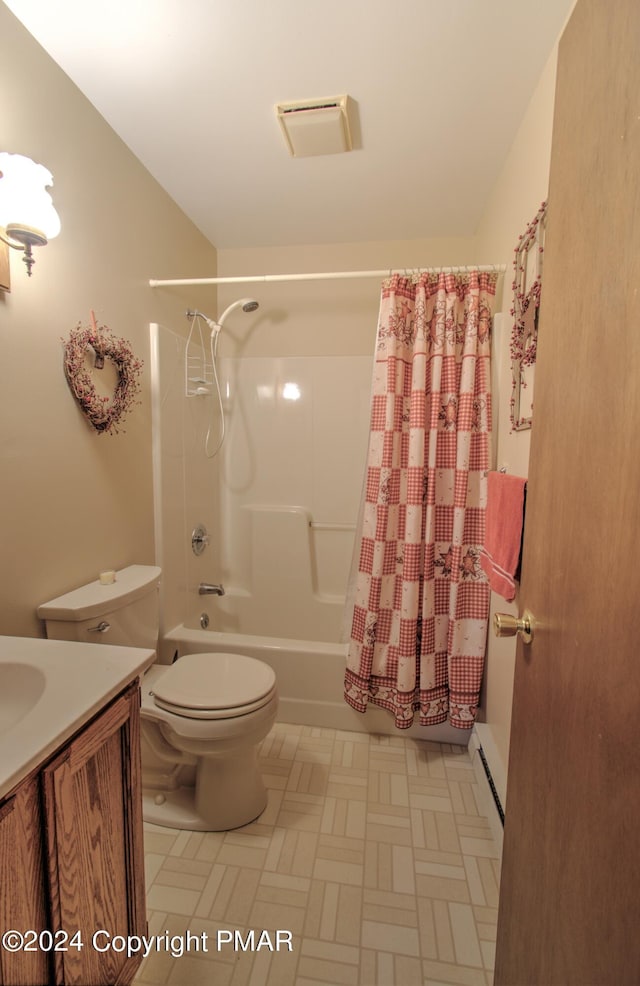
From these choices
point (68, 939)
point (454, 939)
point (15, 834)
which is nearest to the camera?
point (15, 834)

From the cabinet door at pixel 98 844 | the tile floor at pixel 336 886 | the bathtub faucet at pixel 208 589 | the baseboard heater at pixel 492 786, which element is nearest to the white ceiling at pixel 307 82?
the cabinet door at pixel 98 844

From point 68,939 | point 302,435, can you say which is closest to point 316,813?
point 68,939

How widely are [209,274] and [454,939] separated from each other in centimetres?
285

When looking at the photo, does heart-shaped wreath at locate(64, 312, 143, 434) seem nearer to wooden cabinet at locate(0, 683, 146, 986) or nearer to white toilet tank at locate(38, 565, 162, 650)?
white toilet tank at locate(38, 565, 162, 650)

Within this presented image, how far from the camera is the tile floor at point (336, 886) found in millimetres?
999

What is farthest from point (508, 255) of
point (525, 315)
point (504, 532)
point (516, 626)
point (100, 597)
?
point (100, 597)

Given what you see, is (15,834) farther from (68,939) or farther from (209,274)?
(209,274)

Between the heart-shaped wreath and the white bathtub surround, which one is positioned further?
the white bathtub surround

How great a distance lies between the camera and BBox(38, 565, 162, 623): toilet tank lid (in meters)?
1.17

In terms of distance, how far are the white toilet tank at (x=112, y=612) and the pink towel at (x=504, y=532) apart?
3.79 ft

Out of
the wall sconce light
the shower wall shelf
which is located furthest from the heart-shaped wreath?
the shower wall shelf

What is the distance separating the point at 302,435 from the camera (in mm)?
2365

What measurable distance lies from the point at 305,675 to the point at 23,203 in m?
1.87

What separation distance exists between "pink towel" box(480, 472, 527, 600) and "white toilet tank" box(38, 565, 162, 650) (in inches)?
45.5
